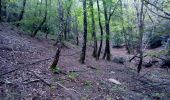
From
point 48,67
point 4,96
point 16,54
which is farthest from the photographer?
point 16,54

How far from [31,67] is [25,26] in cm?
1339

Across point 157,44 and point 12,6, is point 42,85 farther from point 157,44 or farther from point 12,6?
point 157,44

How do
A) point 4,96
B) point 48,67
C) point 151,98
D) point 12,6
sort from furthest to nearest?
point 12,6
point 48,67
point 151,98
point 4,96

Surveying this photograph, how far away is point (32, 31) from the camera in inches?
1003

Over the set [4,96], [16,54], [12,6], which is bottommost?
[4,96]

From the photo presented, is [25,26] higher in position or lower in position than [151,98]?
higher

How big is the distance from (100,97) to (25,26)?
1604 centimetres

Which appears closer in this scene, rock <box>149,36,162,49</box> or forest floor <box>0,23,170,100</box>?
forest floor <box>0,23,170,100</box>

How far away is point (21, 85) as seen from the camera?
1030 centimetres

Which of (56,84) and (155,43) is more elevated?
(155,43)

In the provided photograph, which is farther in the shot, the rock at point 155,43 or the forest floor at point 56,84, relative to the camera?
the rock at point 155,43

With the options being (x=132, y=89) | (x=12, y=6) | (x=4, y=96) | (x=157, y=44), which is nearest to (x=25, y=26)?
(x=12, y=6)

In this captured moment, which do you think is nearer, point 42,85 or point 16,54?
point 42,85

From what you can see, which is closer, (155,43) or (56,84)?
(56,84)
